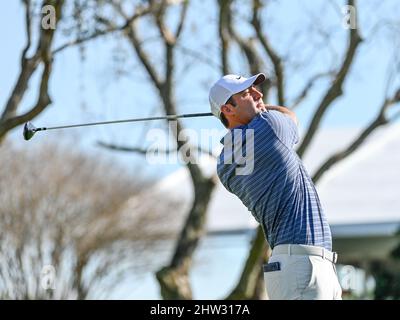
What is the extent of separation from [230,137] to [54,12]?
16.8 ft

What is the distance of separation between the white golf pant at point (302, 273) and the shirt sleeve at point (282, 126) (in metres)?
0.60

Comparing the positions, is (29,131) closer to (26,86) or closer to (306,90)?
(26,86)

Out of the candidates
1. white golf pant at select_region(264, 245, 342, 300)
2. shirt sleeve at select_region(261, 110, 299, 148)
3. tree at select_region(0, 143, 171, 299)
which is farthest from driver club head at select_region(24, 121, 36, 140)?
tree at select_region(0, 143, 171, 299)

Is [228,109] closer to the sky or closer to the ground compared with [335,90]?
closer to the ground

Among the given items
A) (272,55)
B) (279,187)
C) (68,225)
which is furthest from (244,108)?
(68,225)

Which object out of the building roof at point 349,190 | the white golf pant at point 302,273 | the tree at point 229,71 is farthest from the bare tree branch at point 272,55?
the building roof at point 349,190

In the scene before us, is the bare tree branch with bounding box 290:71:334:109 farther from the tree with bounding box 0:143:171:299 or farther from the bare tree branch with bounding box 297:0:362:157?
the tree with bounding box 0:143:171:299

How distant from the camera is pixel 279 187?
6445mm

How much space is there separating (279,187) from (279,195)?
0.04 metres

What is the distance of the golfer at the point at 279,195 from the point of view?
6.36 m

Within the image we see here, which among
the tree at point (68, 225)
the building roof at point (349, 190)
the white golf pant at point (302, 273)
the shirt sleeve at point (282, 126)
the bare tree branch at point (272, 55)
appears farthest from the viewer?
the building roof at point (349, 190)

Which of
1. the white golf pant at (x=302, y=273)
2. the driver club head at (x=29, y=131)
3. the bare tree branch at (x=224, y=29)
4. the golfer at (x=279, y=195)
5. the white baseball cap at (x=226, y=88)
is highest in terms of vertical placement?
the bare tree branch at (x=224, y=29)

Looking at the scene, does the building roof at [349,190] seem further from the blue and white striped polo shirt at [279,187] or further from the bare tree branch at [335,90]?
the blue and white striped polo shirt at [279,187]
